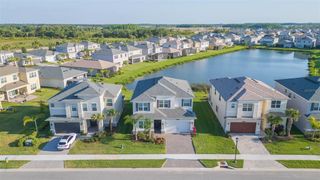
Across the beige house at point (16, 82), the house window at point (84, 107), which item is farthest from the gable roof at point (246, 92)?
the beige house at point (16, 82)

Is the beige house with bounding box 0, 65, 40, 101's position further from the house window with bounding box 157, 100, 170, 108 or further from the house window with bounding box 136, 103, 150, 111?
the house window with bounding box 157, 100, 170, 108

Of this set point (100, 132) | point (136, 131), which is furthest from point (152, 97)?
point (100, 132)

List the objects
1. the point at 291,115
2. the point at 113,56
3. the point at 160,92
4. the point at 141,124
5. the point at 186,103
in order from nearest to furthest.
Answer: the point at 291,115 → the point at 141,124 → the point at 160,92 → the point at 186,103 → the point at 113,56

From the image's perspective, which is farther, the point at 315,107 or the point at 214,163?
the point at 315,107

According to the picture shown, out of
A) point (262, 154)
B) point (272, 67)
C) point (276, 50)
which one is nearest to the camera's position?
point (262, 154)

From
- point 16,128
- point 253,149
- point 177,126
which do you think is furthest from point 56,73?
point 253,149

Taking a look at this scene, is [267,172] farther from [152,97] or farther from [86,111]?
[86,111]

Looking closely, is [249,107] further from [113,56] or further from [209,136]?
[113,56]

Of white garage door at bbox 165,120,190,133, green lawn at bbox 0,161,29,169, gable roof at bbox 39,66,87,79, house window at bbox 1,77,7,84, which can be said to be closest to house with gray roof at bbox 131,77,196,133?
white garage door at bbox 165,120,190,133
